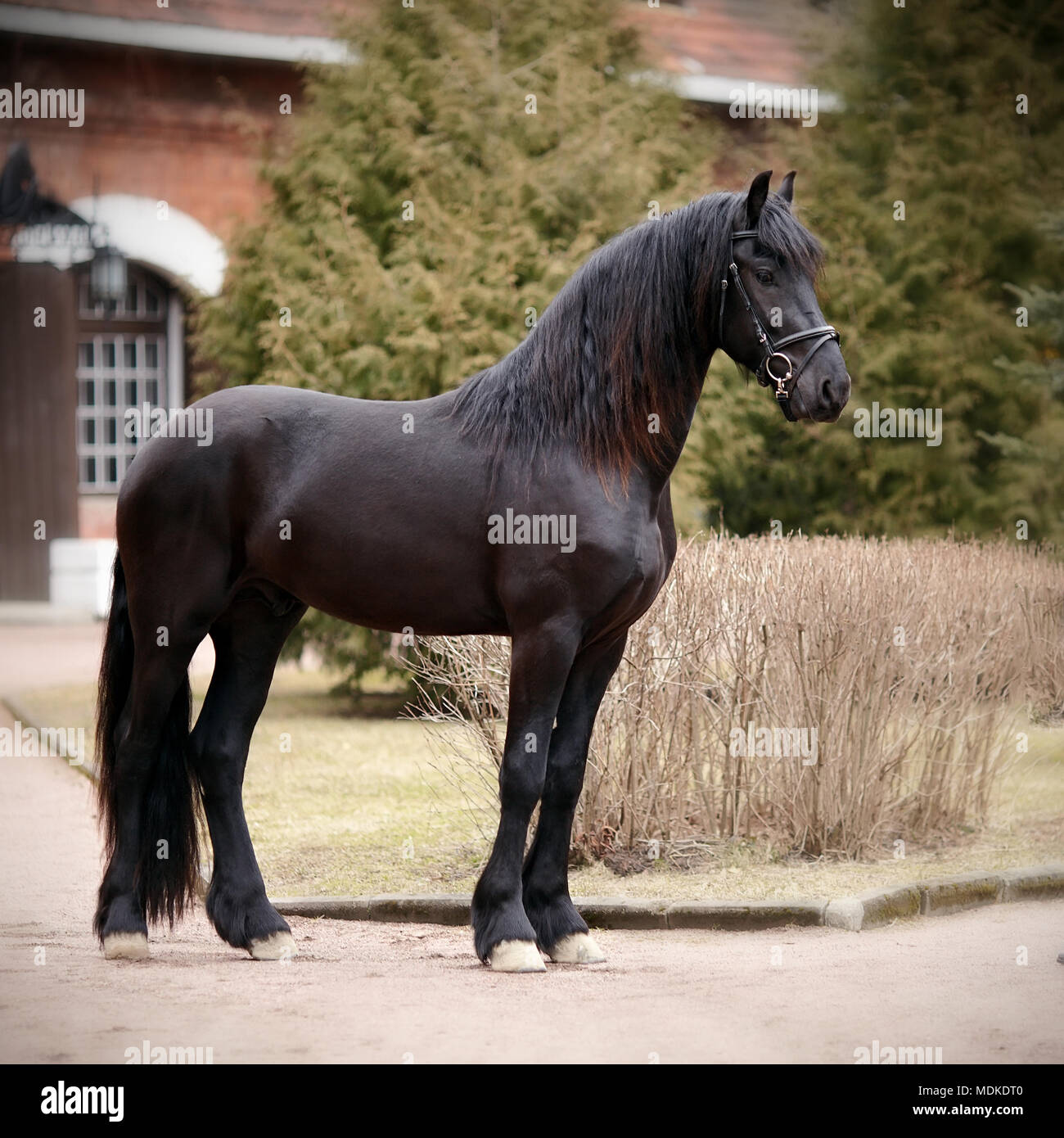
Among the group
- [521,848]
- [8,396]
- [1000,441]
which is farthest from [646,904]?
[8,396]

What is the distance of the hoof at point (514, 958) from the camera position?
493 centimetres

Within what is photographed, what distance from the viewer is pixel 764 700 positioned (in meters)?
6.76

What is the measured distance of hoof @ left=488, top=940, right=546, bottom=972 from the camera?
493 cm

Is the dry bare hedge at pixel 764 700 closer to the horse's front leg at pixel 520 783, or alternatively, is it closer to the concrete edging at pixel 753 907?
the concrete edging at pixel 753 907

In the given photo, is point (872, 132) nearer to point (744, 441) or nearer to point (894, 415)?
point (894, 415)

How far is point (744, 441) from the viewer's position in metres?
12.5

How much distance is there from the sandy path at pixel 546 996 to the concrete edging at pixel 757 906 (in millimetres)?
83

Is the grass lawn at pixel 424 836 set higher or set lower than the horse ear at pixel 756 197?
lower

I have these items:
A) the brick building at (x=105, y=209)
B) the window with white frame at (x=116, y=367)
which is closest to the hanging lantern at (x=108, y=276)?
the brick building at (x=105, y=209)

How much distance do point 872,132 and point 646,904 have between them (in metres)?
11.1

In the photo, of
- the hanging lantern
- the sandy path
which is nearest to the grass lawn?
the sandy path

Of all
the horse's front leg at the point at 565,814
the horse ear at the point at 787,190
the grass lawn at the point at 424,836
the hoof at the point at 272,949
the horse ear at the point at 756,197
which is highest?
the horse ear at the point at 787,190

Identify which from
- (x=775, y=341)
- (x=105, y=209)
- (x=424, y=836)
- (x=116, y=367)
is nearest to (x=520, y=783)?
(x=775, y=341)

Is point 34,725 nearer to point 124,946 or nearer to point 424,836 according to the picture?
point 424,836
